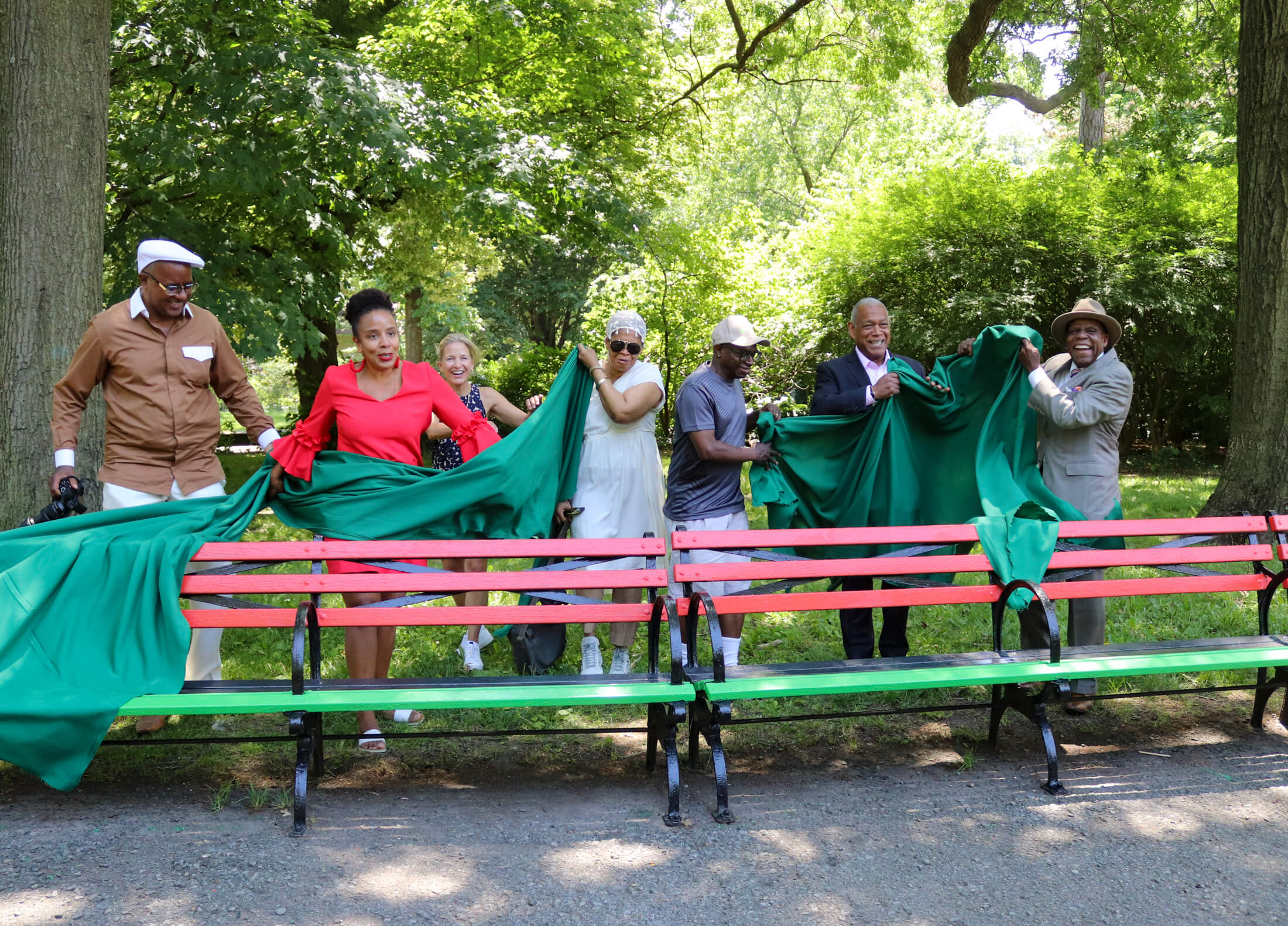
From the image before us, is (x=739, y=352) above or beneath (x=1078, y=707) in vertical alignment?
above

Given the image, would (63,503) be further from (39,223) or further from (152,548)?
(39,223)

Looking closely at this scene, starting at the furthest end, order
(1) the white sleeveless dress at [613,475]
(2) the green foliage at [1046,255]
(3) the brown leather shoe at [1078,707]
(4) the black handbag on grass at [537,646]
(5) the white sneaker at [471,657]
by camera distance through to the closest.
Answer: (2) the green foliage at [1046,255], (5) the white sneaker at [471,657], (4) the black handbag on grass at [537,646], (1) the white sleeveless dress at [613,475], (3) the brown leather shoe at [1078,707]

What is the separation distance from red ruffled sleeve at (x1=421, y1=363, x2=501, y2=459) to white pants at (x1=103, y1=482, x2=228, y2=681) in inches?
45.1

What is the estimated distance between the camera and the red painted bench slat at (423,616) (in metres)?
4.43

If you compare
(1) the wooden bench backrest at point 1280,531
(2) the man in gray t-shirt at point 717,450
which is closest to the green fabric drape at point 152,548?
(2) the man in gray t-shirt at point 717,450

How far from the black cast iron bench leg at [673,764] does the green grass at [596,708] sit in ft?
2.19

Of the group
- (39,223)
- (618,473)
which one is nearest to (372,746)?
(618,473)

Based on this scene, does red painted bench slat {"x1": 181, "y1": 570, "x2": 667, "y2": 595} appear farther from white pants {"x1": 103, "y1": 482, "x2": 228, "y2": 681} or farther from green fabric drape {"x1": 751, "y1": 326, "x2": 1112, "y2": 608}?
green fabric drape {"x1": 751, "y1": 326, "x2": 1112, "y2": 608}

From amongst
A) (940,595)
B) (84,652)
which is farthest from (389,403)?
(940,595)

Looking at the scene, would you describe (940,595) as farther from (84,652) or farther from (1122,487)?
(1122,487)

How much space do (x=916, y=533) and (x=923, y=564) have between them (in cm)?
16

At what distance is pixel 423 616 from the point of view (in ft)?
14.7

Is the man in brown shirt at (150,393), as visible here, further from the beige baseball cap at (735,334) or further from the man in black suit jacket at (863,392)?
the man in black suit jacket at (863,392)

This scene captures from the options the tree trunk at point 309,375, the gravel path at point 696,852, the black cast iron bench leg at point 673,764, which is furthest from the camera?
the tree trunk at point 309,375
